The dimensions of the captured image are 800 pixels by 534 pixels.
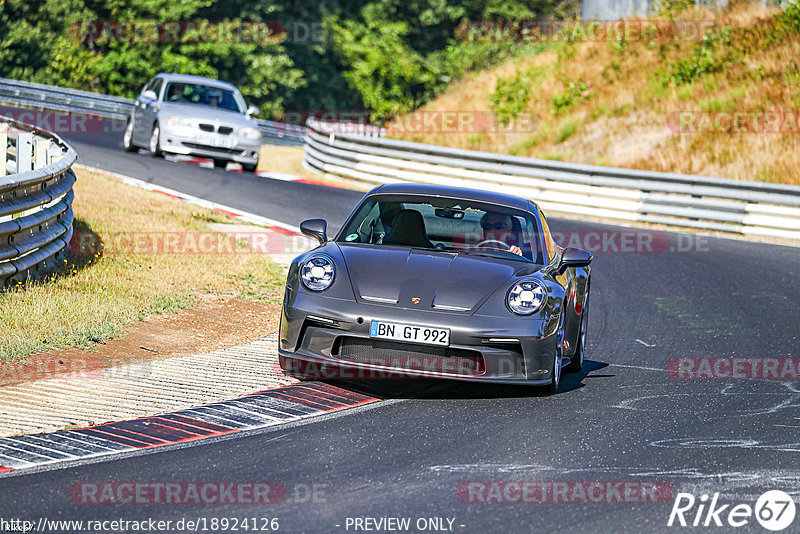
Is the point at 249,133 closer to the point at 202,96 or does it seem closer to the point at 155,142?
the point at 202,96

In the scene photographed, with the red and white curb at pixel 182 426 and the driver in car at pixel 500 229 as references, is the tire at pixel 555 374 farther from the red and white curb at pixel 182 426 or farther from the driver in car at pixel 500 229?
the red and white curb at pixel 182 426

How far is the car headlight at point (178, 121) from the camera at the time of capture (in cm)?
2155

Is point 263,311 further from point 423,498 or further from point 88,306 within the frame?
point 423,498

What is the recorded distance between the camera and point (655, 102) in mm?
27938

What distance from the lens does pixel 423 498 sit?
5094mm

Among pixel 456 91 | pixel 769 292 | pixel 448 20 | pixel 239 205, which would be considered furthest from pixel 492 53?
pixel 769 292

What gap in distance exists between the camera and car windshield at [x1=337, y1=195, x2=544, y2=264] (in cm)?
800

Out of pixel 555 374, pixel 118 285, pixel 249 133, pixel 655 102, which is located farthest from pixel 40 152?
pixel 655 102

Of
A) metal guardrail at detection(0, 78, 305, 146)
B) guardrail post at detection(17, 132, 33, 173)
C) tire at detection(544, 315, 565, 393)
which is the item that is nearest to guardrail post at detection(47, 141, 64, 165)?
guardrail post at detection(17, 132, 33, 173)

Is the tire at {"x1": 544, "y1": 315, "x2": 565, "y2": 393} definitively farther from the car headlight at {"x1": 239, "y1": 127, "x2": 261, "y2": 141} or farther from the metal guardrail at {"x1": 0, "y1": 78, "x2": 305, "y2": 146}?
the metal guardrail at {"x1": 0, "y1": 78, "x2": 305, "y2": 146}

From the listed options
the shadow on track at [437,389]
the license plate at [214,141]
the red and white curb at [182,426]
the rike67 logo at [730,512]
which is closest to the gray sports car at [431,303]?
the shadow on track at [437,389]

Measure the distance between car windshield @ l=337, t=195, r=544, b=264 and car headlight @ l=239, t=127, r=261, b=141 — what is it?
1396 centimetres

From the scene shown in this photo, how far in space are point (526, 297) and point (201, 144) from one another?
50.6 feet

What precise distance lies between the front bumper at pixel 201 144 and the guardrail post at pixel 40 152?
841cm
